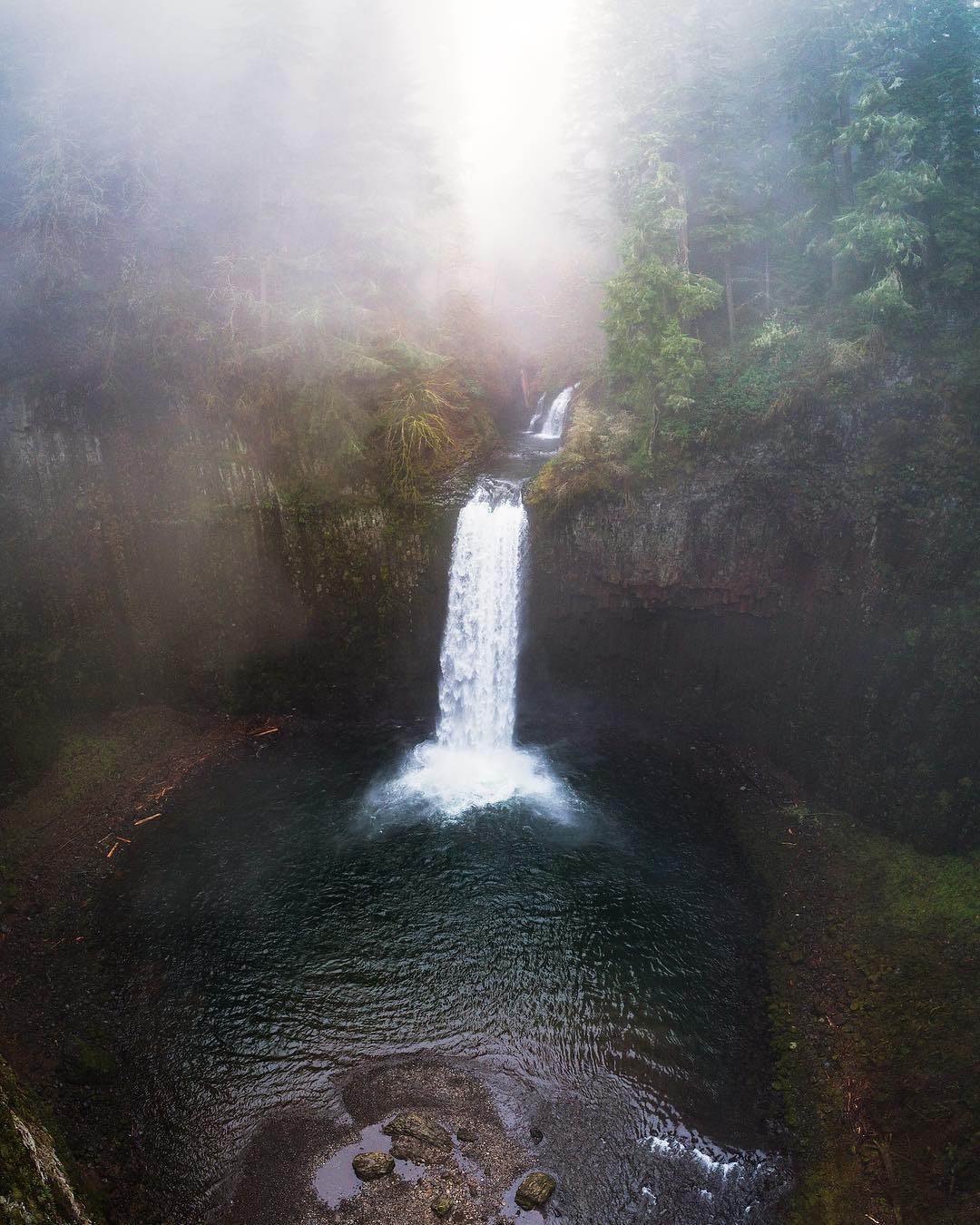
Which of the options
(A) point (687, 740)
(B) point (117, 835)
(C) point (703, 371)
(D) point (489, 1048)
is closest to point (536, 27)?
(C) point (703, 371)

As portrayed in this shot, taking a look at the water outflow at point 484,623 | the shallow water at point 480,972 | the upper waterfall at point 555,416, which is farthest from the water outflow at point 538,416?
the shallow water at point 480,972

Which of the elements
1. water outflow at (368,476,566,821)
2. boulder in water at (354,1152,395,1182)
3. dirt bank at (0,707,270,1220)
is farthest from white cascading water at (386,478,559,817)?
boulder in water at (354,1152,395,1182)

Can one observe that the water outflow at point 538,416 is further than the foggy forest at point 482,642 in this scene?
Yes

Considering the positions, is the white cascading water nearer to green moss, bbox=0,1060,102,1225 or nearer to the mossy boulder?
the mossy boulder

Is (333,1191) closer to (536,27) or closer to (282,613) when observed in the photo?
(282,613)

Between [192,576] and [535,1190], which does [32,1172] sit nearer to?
[535,1190]

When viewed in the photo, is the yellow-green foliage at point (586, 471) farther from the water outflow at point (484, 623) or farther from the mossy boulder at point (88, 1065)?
the mossy boulder at point (88, 1065)
